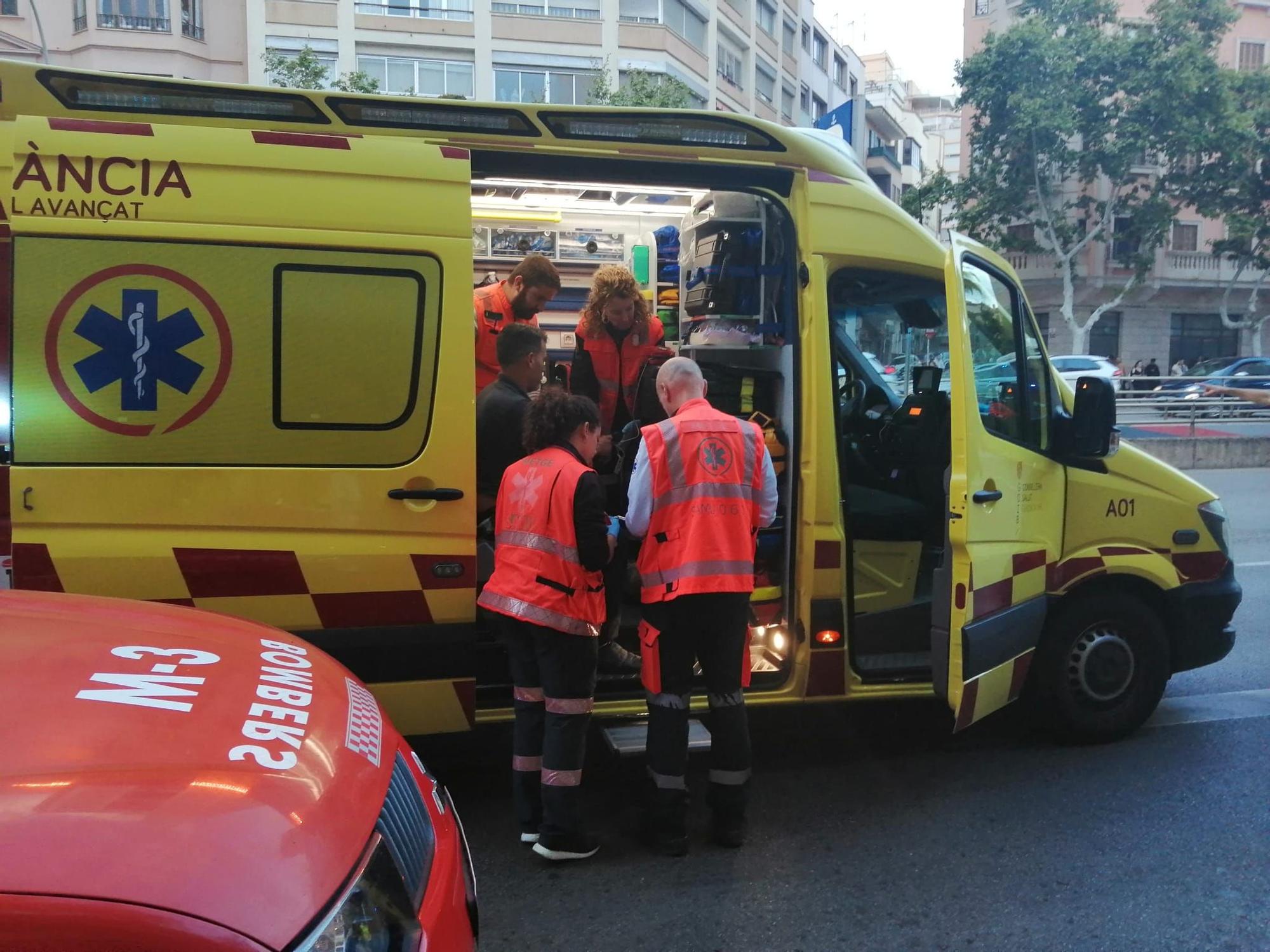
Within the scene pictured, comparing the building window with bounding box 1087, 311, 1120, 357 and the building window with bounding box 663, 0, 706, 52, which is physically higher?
the building window with bounding box 663, 0, 706, 52

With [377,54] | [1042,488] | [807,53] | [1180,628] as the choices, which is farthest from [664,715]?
[807,53]

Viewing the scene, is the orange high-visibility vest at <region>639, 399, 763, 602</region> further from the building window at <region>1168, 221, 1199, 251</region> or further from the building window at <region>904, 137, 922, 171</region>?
the building window at <region>904, 137, 922, 171</region>

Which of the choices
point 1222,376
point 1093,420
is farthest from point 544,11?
point 1093,420

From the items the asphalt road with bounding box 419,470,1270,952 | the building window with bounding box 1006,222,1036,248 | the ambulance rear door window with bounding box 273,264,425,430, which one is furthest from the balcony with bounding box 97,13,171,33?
the asphalt road with bounding box 419,470,1270,952

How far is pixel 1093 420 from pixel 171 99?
3.64 meters

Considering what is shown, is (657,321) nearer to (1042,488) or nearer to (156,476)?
(1042,488)

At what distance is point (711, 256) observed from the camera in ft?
16.4

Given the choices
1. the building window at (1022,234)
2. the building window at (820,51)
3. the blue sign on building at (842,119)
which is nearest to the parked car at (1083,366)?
the building window at (1022,234)

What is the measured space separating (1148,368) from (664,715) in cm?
3079

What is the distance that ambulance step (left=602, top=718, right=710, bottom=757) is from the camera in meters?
3.78

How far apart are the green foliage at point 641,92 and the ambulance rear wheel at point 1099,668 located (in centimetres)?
2166

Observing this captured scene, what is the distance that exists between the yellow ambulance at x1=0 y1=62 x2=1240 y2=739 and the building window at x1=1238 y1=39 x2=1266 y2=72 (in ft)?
146

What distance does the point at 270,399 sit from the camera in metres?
3.44

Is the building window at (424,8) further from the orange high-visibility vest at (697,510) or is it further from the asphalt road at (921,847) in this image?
the orange high-visibility vest at (697,510)
